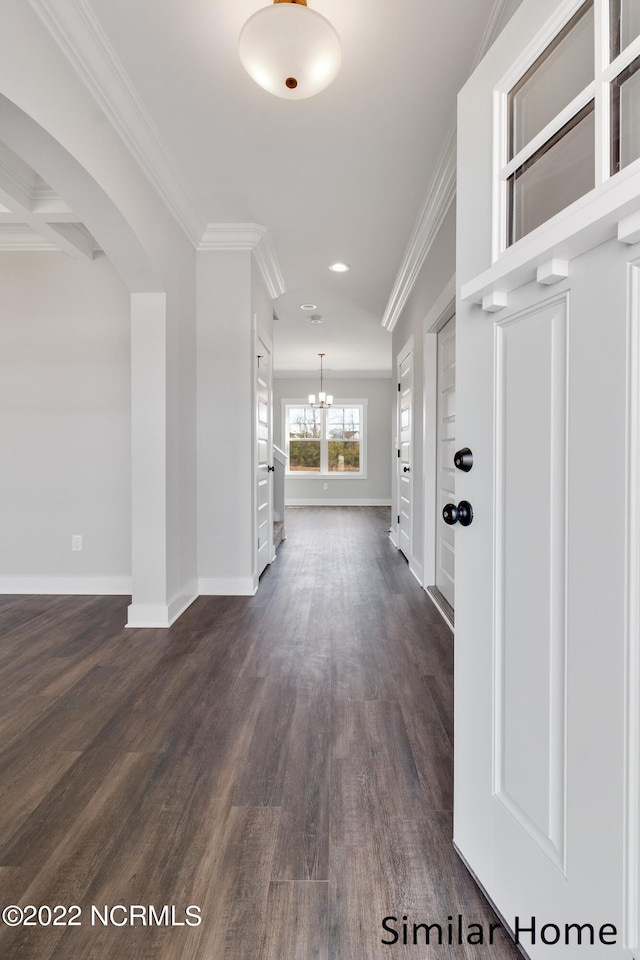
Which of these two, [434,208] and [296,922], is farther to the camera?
[434,208]

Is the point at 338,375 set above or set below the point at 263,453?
above

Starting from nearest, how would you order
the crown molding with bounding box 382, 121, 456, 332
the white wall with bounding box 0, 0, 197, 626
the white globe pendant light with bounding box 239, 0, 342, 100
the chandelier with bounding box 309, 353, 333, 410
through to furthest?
the white globe pendant light with bounding box 239, 0, 342, 100
the white wall with bounding box 0, 0, 197, 626
the crown molding with bounding box 382, 121, 456, 332
the chandelier with bounding box 309, 353, 333, 410

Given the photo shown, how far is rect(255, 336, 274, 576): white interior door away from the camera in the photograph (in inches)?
163

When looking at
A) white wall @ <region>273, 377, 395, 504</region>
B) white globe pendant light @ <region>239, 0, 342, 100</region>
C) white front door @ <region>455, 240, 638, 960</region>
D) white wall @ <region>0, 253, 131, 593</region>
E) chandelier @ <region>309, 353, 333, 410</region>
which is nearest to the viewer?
white front door @ <region>455, 240, 638, 960</region>

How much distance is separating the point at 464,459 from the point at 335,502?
9.21 meters

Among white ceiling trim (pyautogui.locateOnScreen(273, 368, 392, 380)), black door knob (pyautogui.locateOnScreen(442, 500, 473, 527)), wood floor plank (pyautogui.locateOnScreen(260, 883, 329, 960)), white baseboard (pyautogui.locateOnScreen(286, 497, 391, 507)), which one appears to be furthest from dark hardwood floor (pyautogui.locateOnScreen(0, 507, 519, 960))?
white ceiling trim (pyautogui.locateOnScreen(273, 368, 392, 380))

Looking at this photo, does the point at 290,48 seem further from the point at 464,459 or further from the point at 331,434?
the point at 331,434

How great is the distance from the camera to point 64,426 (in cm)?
379

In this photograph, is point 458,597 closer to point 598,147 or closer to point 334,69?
point 598,147

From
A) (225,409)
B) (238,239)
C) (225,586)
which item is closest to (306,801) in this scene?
(225,586)

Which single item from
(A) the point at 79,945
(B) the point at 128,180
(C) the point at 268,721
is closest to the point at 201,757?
(C) the point at 268,721

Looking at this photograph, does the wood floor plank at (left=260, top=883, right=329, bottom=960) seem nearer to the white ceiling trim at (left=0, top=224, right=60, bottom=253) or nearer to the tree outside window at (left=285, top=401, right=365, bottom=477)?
the white ceiling trim at (left=0, top=224, right=60, bottom=253)

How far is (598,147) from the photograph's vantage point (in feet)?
2.64

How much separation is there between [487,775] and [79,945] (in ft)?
3.08
